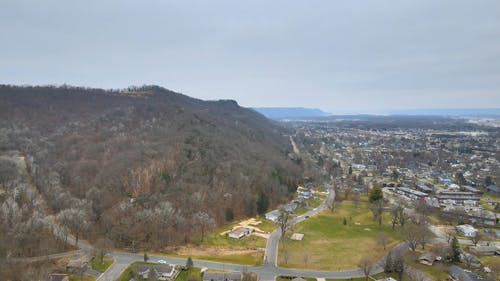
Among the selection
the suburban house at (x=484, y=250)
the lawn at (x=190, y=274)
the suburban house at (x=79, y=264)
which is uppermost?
the suburban house at (x=484, y=250)

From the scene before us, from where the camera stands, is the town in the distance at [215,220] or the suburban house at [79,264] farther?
the town in the distance at [215,220]

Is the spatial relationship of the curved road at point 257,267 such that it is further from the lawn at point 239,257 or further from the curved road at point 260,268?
the lawn at point 239,257

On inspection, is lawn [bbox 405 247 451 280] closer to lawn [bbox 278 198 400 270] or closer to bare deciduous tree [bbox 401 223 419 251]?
bare deciduous tree [bbox 401 223 419 251]

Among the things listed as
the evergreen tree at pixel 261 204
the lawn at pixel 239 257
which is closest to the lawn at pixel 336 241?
the lawn at pixel 239 257

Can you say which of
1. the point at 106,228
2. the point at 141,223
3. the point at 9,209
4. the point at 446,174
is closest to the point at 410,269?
the point at 141,223

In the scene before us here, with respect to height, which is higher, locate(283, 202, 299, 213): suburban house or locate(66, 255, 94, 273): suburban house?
locate(66, 255, 94, 273): suburban house

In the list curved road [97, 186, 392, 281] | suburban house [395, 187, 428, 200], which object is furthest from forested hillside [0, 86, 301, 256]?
suburban house [395, 187, 428, 200]
